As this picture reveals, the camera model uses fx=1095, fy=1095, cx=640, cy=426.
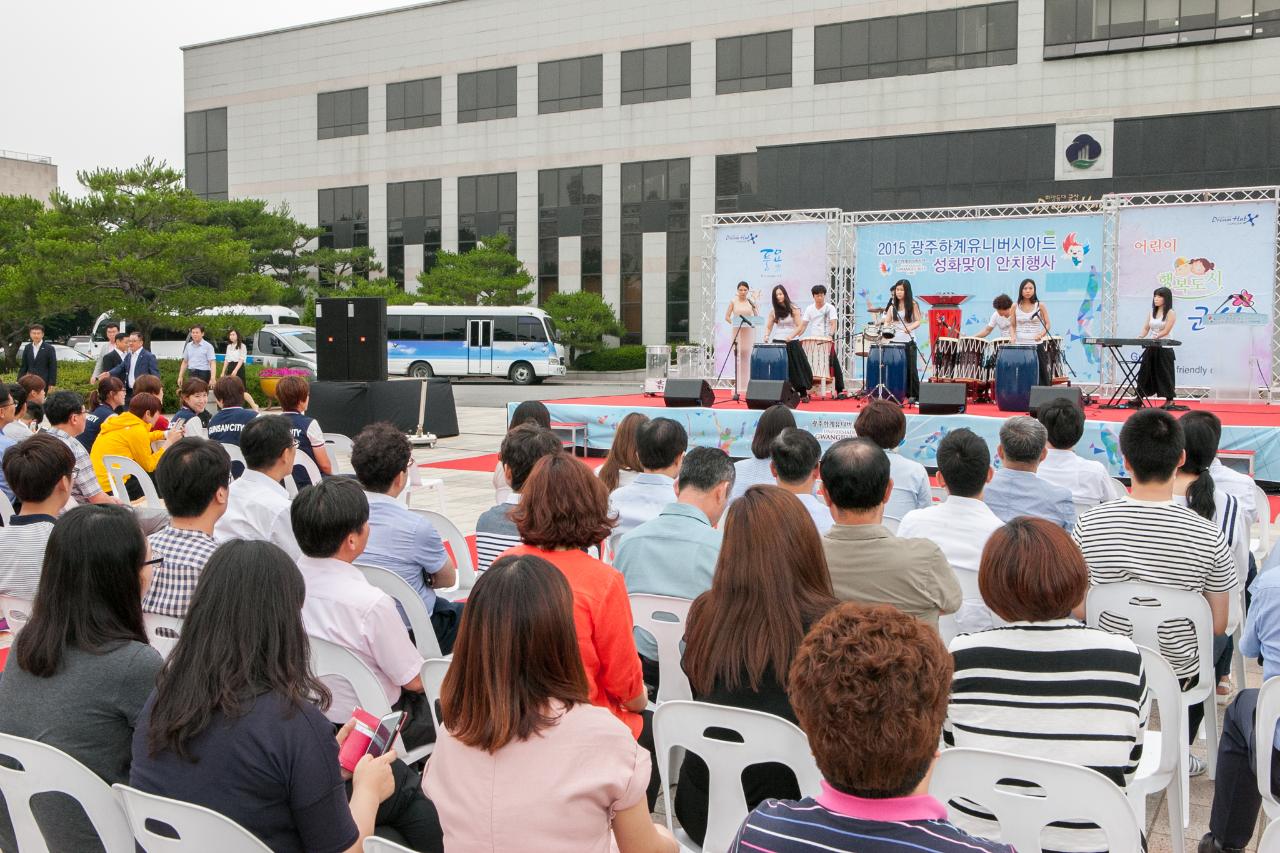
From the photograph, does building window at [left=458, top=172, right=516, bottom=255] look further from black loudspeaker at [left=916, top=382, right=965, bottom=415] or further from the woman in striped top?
the woman in striped top

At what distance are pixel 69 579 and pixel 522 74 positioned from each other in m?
37.3

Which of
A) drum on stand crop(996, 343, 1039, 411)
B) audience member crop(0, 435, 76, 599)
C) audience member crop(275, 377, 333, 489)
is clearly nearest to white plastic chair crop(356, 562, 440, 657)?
audience member crop(0, 435, 76, 599)

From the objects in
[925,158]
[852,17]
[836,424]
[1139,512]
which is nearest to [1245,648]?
[1139,512]

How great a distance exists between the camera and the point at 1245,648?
312 centimetres

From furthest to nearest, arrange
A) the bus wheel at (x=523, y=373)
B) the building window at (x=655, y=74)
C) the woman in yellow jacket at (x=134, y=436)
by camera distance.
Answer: the building window at (x=655, y=74) < the bus wheel at (x=523, y=373) < the woman in yellow jacket at (x=134, y=436)

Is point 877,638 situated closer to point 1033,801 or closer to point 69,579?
point 1033,801

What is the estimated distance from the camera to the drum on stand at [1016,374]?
487 inches

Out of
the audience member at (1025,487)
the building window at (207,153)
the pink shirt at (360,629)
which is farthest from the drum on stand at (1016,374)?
the building window at (207,153)

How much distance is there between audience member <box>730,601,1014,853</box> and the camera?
1621 millimetres

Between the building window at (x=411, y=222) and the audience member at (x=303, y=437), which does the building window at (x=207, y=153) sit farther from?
the audience member at (x=303, y=437)

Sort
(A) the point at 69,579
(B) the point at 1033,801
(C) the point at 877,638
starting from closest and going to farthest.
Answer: (C) the point at 877,638
(B) the point at 1033,801
(A) the point at 69,579

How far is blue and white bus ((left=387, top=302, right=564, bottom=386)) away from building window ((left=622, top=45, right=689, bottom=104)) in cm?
973

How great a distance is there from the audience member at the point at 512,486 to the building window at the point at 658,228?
31.5 meters

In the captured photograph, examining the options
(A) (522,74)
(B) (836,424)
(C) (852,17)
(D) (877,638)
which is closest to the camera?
(D) (877,638)
